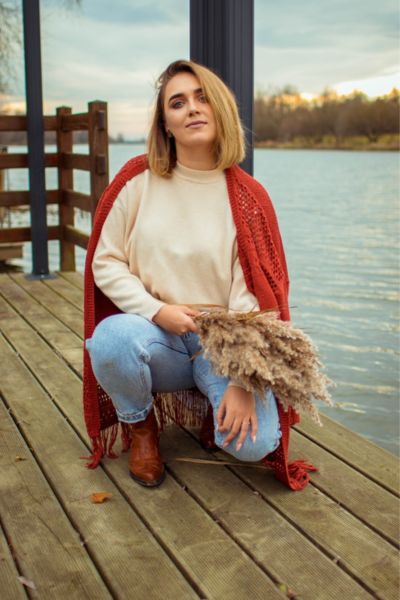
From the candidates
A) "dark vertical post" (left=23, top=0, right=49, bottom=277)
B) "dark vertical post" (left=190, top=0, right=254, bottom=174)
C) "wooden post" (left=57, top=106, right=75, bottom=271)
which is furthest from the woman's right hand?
"wooden post" (left=57, top=106, right=75, bottom=271)

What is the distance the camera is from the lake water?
4.17 metres

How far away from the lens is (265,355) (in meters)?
1.73

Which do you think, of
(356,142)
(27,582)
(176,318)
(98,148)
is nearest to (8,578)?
(27,582)

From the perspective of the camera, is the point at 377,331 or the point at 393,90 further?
the point at 393,90

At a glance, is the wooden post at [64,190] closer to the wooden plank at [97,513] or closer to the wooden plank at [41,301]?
the wooden plank at [41,301]

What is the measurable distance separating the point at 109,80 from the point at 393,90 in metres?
5.57

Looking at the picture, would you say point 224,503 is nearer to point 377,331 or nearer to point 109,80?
point 377,331

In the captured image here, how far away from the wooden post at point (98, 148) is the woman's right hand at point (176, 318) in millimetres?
2740

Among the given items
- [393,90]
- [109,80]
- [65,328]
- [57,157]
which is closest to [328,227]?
[393,90]

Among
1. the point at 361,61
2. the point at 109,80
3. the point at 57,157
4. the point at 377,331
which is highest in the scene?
the point at 361,61

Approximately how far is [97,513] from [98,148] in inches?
122

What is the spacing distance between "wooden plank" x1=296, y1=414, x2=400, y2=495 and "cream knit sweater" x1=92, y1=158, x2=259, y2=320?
60cm

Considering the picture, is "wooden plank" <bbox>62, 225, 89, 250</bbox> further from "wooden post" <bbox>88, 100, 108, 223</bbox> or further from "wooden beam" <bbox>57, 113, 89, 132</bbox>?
"wooden beam" <bbox>57, 113, 89, 132</bbox>

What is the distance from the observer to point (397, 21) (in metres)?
18.2
